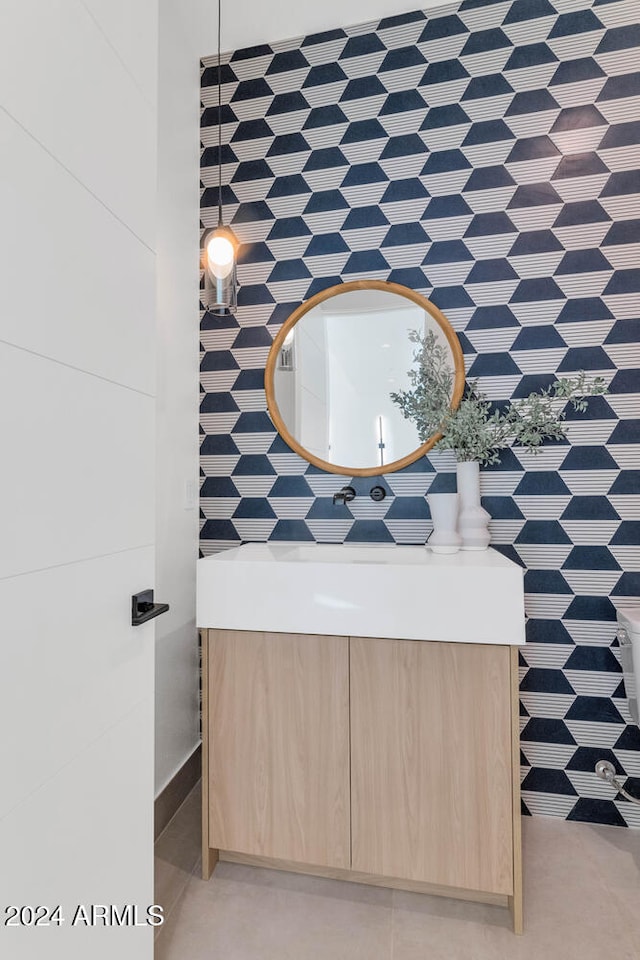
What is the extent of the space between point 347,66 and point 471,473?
5.54 ft

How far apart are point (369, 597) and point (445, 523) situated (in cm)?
47

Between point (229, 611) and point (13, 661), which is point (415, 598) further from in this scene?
point (13, 661)

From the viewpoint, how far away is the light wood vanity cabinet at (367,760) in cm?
135

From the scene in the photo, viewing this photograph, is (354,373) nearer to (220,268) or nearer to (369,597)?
(220,268)

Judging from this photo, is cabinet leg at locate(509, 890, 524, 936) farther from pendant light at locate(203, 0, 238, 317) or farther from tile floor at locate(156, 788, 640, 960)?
pendant light at locate(203, 0, 238, 317)

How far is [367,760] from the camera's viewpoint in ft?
4.64

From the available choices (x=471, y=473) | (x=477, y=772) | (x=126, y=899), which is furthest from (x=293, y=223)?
(x=126, y=899)

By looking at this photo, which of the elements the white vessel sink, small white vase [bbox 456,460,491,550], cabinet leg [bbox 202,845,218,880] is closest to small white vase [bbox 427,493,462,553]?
small white vase [bbox 456,460,491,550]

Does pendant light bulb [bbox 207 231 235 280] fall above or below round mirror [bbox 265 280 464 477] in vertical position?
above

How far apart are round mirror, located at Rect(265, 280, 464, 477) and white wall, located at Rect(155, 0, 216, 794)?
368 millimetres

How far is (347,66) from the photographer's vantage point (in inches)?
79.5

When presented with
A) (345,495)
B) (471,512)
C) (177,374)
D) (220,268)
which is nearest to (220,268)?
(220,268)

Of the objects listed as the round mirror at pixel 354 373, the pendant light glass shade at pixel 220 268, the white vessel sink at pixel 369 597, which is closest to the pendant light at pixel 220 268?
the pendant light glass shade at pixel 220 268

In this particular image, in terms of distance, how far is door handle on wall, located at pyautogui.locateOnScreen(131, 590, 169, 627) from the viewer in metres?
1.03
